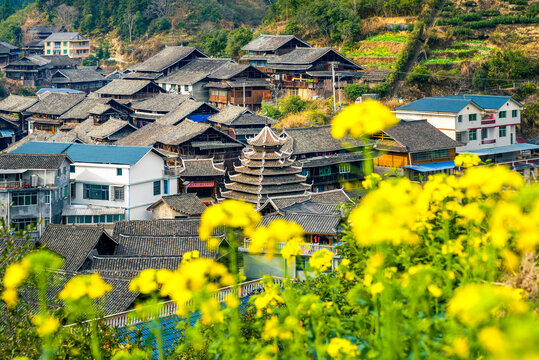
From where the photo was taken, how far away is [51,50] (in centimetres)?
7900

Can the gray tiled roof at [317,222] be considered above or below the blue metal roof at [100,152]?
below

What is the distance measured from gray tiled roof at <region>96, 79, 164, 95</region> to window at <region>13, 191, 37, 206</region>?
82.8 feet

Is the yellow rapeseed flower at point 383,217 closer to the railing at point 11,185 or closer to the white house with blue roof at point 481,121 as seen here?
the railing at point 11,185

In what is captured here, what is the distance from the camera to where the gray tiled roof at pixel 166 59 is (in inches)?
2302

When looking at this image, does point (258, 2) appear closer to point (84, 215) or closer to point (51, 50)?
point (51, 50)

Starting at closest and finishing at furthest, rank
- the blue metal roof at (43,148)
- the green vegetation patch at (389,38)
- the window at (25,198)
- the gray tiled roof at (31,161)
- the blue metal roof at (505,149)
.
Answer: the window at (25,198) < the gray tiled roof at (31,161) < the blue metal roof at (43,148) < the blue metal roof at (505,149) < the green vegetation patch at (389,38)

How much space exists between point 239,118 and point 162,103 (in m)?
9.19

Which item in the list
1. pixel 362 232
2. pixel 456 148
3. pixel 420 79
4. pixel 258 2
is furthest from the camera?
pixel 258 2

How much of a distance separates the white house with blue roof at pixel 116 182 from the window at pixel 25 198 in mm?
1810

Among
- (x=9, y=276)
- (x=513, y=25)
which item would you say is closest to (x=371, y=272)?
(x=9, y=276)

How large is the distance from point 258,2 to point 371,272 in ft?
287

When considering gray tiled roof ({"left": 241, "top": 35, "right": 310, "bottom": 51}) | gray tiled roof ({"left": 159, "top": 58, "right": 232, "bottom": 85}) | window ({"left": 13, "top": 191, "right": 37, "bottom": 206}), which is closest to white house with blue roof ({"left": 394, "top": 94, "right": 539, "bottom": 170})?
gray tiled roof ({"left": 241, "top": 35, "right": 310, "bottom": 51})

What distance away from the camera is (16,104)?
57.1 m

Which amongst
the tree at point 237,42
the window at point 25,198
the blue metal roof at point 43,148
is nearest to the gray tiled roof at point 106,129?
the blue metal roof at point 43,148
